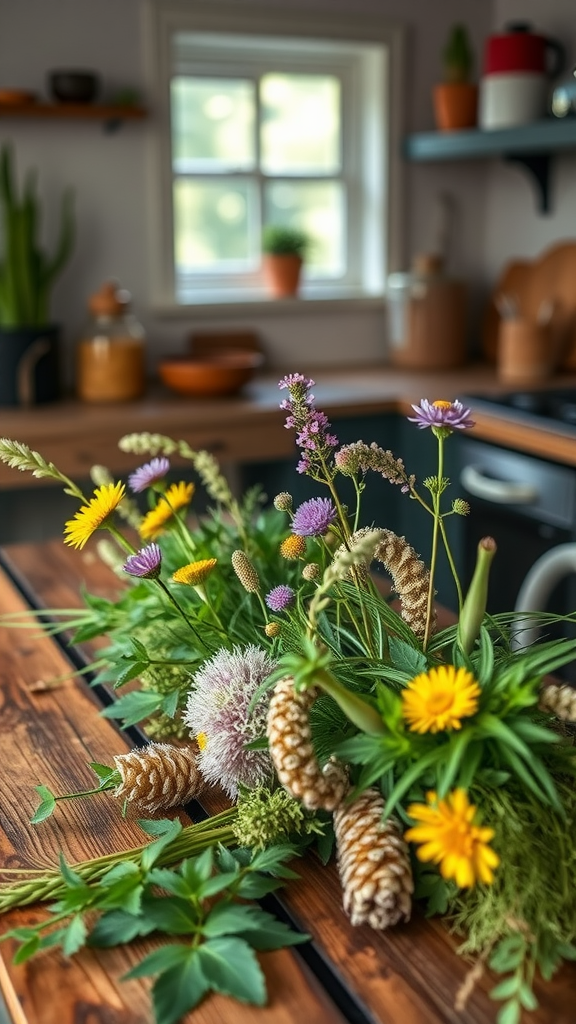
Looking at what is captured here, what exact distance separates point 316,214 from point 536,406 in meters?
1.32

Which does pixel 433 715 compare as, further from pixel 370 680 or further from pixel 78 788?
pixel 78 788

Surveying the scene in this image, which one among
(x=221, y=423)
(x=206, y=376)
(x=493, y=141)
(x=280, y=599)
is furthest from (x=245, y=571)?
(x=493, y=141)

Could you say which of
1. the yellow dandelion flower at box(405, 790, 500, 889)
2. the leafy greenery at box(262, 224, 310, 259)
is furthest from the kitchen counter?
the yellow dandelion flower at box(405, 790, 500, 889)

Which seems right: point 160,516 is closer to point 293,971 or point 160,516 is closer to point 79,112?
point 293,971

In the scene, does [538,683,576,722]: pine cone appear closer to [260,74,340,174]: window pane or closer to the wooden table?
the wooden table

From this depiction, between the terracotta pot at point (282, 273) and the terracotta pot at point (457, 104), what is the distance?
2.04 ft

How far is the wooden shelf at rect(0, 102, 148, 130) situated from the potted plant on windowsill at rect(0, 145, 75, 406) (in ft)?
0.35

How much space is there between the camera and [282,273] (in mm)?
3373

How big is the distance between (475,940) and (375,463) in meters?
0.34

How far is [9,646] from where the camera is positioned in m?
1.37

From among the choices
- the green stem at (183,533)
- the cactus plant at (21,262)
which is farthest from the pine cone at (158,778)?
the cactus plant at (21,262)

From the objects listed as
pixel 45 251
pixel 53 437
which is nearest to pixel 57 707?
pixel 53 437

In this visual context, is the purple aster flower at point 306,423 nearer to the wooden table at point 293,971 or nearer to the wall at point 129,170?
the wooden table at point 293,971

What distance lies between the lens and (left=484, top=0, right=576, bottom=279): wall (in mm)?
3191
